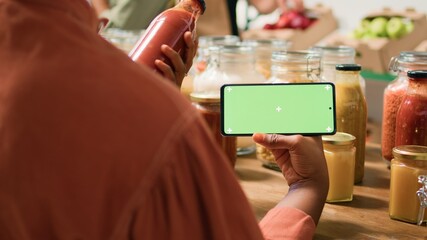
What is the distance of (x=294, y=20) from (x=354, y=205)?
2.36 m

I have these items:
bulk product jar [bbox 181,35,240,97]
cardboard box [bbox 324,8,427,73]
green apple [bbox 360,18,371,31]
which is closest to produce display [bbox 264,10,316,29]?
green apple [bbox 360,18,371,31]

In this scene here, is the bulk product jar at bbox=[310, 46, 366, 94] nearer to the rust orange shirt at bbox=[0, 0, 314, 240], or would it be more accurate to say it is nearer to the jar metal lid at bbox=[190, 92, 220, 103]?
the jar metal lid at bbox=[190, 92, 220, 103]

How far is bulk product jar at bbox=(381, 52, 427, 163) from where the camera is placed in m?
1.28

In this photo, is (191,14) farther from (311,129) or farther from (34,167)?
(34,167)

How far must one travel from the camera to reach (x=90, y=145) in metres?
0.56

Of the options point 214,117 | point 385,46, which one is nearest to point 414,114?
Result: point 214,117

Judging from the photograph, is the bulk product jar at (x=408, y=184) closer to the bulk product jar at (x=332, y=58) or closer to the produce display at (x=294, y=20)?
the bulk product jar at (x=332, y=58)

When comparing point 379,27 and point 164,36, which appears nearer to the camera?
point 164,36

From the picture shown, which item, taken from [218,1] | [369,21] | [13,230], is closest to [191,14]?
[13,230]

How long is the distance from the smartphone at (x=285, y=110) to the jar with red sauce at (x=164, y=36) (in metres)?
0.17

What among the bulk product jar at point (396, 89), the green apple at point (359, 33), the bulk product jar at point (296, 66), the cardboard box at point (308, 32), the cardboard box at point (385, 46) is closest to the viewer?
the bulk product jar at point (396, 89)

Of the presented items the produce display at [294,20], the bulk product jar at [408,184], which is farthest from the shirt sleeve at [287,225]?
the produce display at [294,20]

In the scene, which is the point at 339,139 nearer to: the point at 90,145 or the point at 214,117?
the point at 214,117

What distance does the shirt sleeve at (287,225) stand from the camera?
2.93 ft
